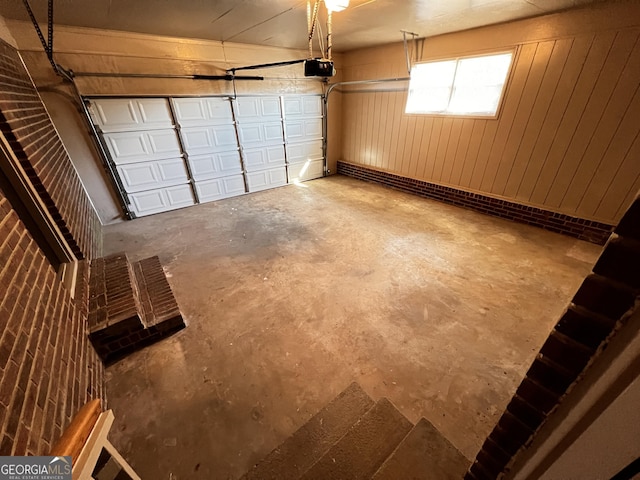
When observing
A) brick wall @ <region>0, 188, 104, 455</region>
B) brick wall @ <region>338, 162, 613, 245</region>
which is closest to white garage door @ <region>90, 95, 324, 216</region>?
brick wall @ <region>338, 162, 613, 245</region>

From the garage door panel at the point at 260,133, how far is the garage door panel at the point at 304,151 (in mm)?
341

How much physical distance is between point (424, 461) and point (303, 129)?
18.5 ft

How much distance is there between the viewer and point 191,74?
408cm

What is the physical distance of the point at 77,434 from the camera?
689mm

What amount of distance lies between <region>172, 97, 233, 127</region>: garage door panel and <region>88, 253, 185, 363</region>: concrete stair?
2748 mm

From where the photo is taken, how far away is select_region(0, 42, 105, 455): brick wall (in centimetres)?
87

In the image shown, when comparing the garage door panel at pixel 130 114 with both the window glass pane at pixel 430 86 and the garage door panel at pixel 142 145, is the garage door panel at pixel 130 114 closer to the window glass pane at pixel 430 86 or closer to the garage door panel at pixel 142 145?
the garage door panel at pixel 142 145

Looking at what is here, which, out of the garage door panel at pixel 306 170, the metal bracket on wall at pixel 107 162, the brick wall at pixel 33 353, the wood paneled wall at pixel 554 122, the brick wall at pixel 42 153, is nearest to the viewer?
the brick wall at pixel 33 353

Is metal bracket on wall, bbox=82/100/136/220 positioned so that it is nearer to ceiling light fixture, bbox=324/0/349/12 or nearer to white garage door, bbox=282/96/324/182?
white garage door, bbox=282/96/324/182

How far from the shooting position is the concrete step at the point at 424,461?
106cm

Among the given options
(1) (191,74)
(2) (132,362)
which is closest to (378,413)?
(2) (132,362)

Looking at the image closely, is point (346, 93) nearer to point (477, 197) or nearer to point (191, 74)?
point (191, 74)

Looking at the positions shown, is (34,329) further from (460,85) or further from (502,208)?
(460,85)

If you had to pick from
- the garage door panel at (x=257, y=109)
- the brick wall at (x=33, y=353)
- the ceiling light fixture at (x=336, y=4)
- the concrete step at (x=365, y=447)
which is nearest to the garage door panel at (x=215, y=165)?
the garage door panel at (x=257, y=109)
